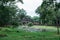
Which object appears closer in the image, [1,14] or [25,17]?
[1,14]

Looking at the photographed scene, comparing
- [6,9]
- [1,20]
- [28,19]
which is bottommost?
[28,19]

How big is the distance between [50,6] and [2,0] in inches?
276

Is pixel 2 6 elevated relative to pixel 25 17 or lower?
elevated

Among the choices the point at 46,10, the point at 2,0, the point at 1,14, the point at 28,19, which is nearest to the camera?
the point at 2,0

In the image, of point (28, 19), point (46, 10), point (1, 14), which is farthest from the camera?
point (28, 19)

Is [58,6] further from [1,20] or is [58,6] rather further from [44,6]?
[1,20]

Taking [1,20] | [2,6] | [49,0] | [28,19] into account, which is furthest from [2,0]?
[28,19]

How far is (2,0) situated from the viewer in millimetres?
17672

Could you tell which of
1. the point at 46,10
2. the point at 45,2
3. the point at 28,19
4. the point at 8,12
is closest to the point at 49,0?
the point at 45,2

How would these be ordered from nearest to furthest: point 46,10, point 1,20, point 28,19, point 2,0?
point 2,0
point 1,20
point 46,10
point 28,19

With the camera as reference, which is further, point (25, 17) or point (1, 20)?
point (25, 17)

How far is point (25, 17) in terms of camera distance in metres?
66.7

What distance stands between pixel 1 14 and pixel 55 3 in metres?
6.27

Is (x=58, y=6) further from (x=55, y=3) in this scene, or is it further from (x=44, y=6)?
(x=44, y=6)
